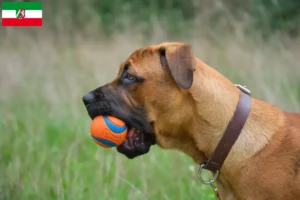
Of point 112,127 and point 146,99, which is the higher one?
point 146,99

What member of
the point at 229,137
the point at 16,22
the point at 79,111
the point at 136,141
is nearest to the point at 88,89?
the point at 79,111

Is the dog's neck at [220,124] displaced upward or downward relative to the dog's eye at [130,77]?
downward

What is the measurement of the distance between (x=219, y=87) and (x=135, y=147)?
2.26 ft

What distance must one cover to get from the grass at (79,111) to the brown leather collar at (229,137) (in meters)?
1.20

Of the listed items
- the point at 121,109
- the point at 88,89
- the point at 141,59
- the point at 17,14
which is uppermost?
the point at 17,14

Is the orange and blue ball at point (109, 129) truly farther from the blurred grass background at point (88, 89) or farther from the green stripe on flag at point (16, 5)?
the green stripe on flag at point (16, 5)

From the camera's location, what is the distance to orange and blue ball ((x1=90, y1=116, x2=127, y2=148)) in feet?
12.6

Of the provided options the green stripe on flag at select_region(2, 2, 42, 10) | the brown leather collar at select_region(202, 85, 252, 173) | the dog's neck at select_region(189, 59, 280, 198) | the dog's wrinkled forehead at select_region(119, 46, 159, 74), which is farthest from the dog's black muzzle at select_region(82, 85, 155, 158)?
the green stripe on flag at select_region(2, 2, 42, 10)

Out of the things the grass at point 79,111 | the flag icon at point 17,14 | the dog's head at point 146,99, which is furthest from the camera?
the flag icon at point 17,14

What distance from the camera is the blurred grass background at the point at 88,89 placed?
4.96 meters

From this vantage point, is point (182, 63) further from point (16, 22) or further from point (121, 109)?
point (16, 22)

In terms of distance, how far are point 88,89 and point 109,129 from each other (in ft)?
→ 11.2

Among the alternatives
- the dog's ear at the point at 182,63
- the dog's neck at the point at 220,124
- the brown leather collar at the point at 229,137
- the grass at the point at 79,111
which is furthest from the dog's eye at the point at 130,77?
the grass at the point at 79,111

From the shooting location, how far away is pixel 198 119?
12.3 feet
